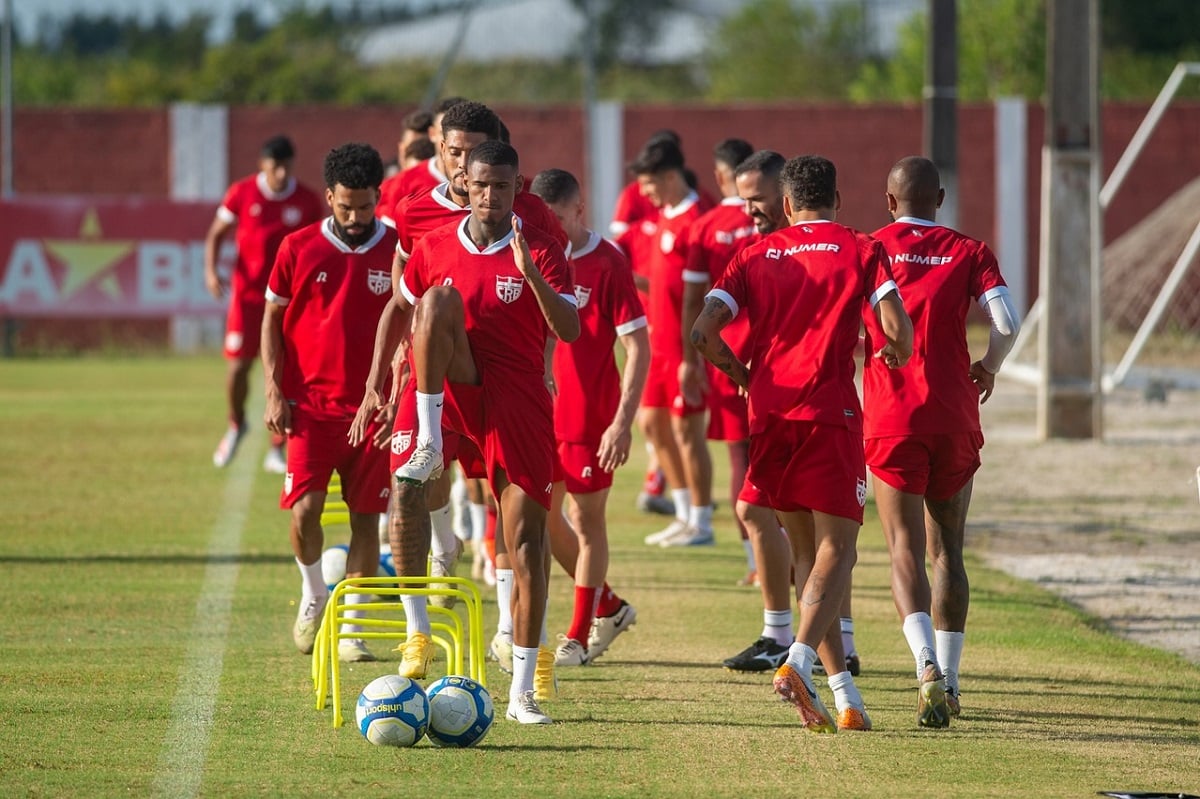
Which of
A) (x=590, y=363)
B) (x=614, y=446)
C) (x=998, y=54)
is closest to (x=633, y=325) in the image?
(x=590, y=363)

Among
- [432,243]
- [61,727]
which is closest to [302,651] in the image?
[61,727]

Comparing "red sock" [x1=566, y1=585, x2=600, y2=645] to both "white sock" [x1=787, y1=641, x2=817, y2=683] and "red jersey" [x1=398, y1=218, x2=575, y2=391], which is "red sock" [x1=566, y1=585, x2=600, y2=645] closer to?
"red jersey" [x1=398, y1=218, x2=575, y2=391]

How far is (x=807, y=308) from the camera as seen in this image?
22.9 ft

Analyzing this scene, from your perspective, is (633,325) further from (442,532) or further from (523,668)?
(523,668)

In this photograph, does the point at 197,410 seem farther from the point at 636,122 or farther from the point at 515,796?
the point at 515,796

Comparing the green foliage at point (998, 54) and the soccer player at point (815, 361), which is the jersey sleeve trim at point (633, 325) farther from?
the green foliage at point (998, 54)

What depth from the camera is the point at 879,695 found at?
25.3 feet

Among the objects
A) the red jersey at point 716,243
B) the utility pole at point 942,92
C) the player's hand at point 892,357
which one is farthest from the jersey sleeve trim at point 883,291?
the utility pole at point 942,92

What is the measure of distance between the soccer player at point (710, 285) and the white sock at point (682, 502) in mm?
1283

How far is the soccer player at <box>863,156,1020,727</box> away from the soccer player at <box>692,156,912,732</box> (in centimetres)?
22

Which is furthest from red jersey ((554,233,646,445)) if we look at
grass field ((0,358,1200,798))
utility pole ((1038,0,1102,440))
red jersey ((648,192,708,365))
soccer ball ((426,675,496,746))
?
utility pole ((1038,0,1102,440))

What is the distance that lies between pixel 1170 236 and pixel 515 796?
2104 centimetres

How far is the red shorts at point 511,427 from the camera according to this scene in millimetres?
6926

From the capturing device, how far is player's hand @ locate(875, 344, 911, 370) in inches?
270
